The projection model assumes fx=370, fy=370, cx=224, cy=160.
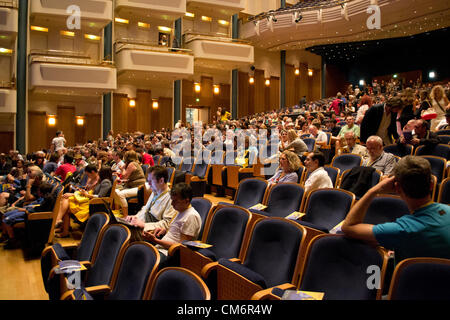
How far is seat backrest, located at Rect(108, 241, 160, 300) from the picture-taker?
1.92m

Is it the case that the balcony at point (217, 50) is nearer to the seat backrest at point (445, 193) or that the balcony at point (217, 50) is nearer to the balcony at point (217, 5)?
the balcony at point (217, 5)

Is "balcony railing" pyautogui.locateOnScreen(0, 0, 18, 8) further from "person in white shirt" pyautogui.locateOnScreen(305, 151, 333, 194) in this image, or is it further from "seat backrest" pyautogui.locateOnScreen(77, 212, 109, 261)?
"person in white shirt" pyautogui.locateOnScreen(305, 151, 333, 194)

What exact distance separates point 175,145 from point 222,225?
6.30 meters

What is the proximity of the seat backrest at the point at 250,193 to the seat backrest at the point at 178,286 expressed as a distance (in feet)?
6.85

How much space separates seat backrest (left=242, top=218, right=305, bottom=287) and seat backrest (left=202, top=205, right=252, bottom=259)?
202 mm

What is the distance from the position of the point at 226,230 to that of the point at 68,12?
1285 cm

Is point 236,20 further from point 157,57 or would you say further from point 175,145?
point 175,145

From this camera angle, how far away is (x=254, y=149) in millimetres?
A: 6445

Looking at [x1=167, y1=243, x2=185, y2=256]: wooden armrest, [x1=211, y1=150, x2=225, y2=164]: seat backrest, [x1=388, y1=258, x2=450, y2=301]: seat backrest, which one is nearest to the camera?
[x1=388, y1=258, x2=450, y2=301]: seat backrest

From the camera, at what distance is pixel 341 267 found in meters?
1.81

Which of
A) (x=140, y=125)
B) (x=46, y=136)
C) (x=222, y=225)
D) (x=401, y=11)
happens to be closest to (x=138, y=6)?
(x=140, y=125)

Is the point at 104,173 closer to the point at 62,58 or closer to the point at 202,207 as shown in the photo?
the point at 202,207

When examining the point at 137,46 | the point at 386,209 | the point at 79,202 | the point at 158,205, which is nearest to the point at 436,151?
the point at 386,209

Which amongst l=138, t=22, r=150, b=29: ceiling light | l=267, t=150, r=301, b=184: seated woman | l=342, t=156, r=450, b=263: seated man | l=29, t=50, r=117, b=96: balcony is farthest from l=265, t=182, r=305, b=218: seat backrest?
l=138, t=22, r=150, b=29: ceiling light
